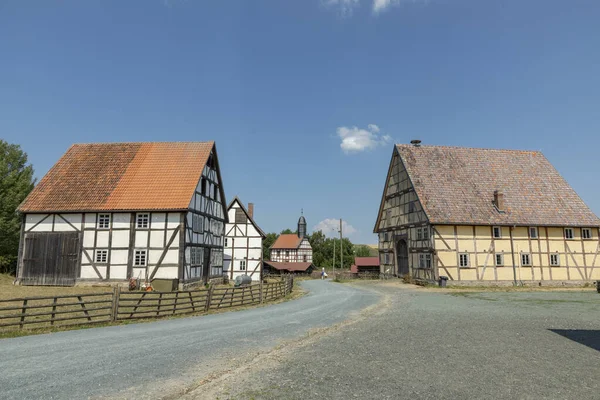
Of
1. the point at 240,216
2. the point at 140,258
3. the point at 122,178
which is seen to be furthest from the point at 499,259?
the point at 122,178

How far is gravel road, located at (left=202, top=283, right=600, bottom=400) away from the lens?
6891mm

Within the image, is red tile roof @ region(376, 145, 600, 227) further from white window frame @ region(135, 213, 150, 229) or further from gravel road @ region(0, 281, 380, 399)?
white window frame @ region(135, 213, 150, 229)

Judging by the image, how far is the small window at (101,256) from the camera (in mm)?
26531

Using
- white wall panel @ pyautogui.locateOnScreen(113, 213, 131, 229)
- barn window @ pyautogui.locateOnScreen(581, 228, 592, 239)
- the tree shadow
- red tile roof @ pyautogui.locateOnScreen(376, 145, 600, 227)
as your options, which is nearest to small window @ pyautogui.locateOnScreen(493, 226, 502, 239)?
red tile roof @ pyautogui.locateOnScreen(376, 145, 600, 227)

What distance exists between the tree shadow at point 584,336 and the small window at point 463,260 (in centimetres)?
1852

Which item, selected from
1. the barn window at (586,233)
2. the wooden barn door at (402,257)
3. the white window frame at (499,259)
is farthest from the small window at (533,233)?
the wooden barn door at (402,257)

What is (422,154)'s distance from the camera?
36.8 meters

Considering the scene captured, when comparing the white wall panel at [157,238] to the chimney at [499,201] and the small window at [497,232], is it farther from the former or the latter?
the chimney at [499,201]

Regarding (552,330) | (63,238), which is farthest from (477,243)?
(63,238)

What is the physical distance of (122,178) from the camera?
28.7 m

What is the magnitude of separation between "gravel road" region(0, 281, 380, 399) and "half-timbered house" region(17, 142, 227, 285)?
1226 centimetres

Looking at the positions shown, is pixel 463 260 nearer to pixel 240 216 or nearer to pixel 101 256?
pixel 240 216

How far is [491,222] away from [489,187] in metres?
4.60

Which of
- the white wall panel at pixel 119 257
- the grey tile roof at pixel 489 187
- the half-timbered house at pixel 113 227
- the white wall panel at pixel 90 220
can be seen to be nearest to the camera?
the half-timbered house at pixel 113 227
